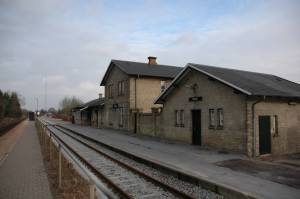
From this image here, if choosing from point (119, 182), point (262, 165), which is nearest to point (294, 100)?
point (262, 165)

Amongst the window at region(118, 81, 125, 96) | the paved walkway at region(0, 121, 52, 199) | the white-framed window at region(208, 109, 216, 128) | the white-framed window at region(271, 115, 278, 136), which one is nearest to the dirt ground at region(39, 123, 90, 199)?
the paved walkway at region(0, 121, 52, 199)

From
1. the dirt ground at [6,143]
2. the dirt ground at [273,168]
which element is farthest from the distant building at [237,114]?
the dirt ground at [6,143]

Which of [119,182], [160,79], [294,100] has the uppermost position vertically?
[160,79]

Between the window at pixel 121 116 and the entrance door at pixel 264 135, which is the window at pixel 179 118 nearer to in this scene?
the entrance door at pixel 264 135

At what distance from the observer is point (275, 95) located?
1600cm

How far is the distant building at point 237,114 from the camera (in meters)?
15.7

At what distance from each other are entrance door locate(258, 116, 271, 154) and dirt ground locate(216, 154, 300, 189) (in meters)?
0.92

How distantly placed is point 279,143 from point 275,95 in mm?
2709

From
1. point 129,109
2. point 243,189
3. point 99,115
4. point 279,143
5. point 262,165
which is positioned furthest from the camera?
point 99,115

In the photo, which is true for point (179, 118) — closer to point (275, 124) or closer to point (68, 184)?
point (275, 124)

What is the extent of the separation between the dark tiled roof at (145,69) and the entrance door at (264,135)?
18.9 meters

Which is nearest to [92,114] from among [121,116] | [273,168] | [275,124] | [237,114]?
[121,116]

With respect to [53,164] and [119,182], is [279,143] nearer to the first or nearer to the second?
[119,182]

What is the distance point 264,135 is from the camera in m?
16.0
